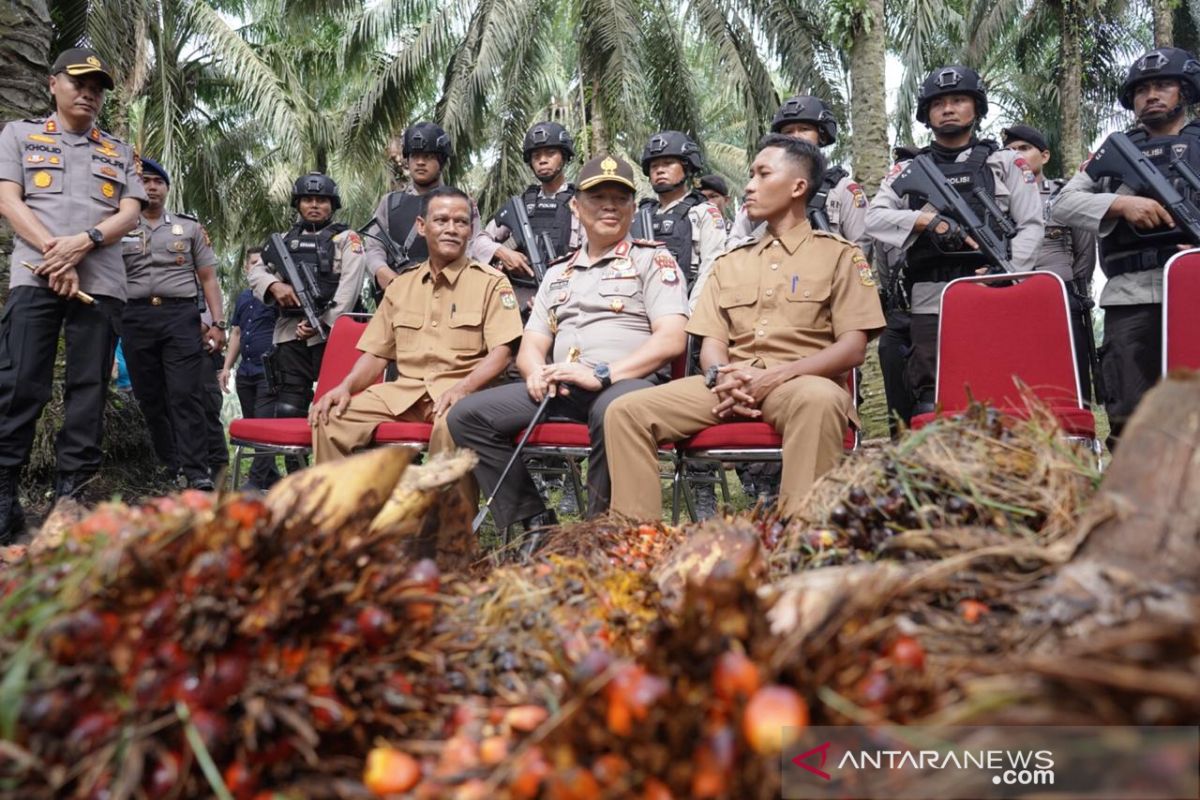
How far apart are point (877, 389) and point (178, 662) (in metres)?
6.28

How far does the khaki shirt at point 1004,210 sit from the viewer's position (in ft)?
16.4

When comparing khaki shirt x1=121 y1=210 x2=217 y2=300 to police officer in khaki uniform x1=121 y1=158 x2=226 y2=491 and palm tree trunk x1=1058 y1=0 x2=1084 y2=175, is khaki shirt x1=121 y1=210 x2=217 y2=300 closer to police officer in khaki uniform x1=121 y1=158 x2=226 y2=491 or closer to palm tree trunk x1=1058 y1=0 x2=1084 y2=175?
police officer in khaki uniform x1=121 y1=158 x2=226 y2=491

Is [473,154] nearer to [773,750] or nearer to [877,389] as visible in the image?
[877,389]

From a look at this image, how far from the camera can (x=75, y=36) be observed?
42.1ft

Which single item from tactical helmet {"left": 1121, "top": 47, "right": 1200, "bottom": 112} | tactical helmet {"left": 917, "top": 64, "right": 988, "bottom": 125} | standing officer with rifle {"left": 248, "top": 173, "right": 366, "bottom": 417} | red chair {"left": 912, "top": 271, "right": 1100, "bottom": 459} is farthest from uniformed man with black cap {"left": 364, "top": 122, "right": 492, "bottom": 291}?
tactical helmet {"left": 1121, "top": 47, "right": 1200, "bottom": 112}

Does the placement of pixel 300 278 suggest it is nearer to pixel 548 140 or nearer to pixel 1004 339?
pixel 548 140

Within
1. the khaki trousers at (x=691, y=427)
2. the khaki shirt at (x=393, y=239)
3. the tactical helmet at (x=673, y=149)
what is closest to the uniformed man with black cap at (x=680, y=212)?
the tactical helmet at (x=673, y=149)

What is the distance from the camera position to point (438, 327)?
4.75 m

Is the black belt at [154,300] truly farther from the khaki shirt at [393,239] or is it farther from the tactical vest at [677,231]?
the tactical vest at [677,231]

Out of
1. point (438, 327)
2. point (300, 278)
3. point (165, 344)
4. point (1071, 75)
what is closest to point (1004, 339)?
point (438, 327)

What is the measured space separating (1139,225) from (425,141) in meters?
4.54

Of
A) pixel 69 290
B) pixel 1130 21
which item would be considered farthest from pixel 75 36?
pixel 1130 21

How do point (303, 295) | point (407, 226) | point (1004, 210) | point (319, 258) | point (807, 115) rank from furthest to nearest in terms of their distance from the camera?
point (319, 258), point (407, 226), point (303, 295), point (807, 115), point (1004, 210)

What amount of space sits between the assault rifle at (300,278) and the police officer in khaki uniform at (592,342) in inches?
102
